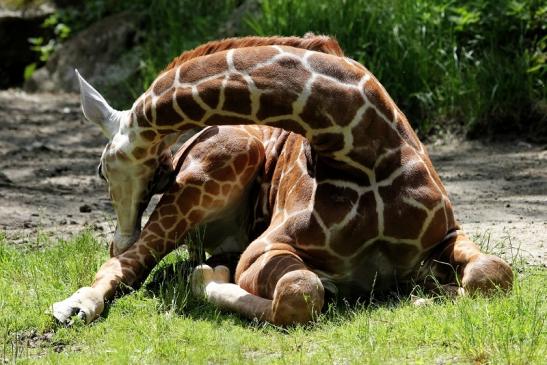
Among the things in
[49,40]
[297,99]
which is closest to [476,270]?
[297,99]

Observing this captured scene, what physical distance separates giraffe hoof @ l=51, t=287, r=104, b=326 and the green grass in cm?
5

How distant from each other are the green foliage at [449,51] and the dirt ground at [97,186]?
0.37 meters

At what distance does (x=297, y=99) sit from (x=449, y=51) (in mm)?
5587

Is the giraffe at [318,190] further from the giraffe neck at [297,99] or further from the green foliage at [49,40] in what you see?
the green foliage at [49,40]

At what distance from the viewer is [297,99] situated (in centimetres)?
520

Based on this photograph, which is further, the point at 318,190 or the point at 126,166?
the point at 126,166

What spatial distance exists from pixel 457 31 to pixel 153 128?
5750 mm

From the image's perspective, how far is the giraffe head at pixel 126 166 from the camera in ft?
19.2

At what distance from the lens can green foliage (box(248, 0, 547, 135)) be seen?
32.6ft

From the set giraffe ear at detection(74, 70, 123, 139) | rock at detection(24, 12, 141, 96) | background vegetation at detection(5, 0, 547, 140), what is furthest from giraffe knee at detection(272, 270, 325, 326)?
rock at detection(24, 12, 141, 96)

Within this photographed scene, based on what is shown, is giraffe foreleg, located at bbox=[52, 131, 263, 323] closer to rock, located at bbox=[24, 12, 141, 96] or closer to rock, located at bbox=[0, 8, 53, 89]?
rock, located at bbox=[24, 12, 141, 96]

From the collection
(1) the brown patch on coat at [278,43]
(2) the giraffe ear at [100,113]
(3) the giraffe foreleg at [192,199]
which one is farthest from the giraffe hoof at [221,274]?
(1) the brown patch on coat at [278,43]

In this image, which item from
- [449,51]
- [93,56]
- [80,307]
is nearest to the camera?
[80,307]

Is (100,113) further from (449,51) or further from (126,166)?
(449,51)
